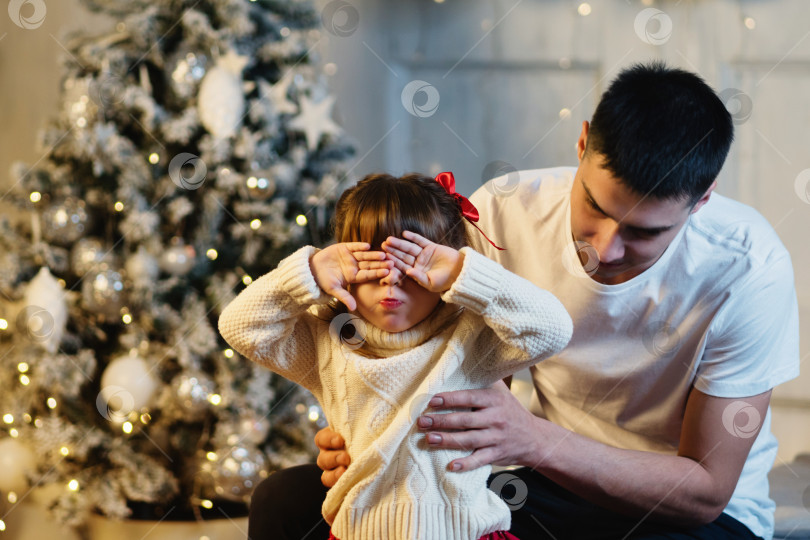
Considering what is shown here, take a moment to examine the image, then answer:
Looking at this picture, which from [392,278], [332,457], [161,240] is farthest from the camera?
[161,240]

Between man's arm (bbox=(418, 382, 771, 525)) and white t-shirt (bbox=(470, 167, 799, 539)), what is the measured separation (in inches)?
0.7

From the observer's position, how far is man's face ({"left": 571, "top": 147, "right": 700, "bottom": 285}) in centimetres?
119

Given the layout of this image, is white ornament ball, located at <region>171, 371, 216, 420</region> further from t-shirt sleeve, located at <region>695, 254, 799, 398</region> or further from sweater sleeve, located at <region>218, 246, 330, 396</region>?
t-shirt sleeve, located at <region>695, 254, 799, 398</region>

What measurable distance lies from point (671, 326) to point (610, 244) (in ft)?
0.79

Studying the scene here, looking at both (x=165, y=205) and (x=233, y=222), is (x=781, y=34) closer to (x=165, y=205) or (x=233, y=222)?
(x=233, y=222)

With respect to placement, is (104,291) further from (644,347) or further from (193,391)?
(644,347)

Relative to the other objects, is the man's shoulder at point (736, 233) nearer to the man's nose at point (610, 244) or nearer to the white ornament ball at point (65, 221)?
the man's nose at point (610, 244)

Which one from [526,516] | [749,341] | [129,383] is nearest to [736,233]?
[749,341]

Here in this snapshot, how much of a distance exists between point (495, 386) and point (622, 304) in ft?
1.08

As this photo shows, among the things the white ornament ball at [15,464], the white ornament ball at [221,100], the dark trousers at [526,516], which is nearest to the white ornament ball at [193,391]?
the white ornament ball at [15,464]

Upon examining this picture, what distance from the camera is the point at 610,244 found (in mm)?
1230

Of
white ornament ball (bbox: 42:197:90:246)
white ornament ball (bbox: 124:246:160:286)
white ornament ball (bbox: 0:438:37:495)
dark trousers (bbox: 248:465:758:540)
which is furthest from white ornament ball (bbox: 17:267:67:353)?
dark trousers (bbox: 248:465:758:540)

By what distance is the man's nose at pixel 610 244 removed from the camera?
123cm

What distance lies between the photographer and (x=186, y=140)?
2.08 m
